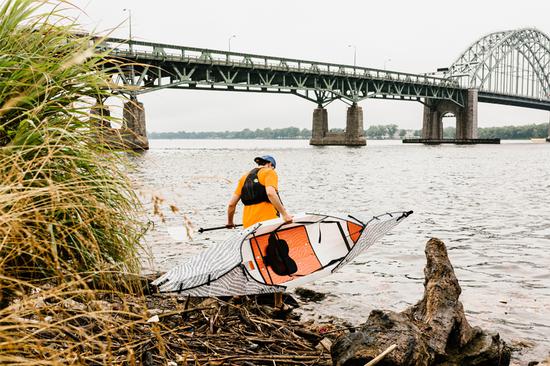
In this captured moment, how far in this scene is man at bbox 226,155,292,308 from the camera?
7.53m

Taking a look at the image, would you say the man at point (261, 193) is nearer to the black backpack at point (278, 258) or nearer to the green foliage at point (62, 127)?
the black backpack at point (278, 258)

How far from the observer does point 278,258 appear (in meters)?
7.64

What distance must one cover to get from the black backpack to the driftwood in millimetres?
2512

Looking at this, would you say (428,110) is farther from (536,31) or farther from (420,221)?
(420,221)

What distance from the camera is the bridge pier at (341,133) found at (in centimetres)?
9312

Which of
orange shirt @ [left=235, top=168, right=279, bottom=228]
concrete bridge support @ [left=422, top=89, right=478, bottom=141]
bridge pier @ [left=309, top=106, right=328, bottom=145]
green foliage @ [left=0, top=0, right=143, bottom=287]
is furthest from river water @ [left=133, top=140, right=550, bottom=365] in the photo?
concrete bridge support @ [left=422, top=89, right=478, bottom=141]

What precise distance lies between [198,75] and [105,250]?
6557 cm

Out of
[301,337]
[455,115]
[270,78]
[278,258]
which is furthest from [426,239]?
[455,115]

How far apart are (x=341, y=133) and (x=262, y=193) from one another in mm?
92304

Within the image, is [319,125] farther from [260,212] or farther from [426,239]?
[260,212]

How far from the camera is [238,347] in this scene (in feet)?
16.2

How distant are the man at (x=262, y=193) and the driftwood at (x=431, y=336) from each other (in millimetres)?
2585

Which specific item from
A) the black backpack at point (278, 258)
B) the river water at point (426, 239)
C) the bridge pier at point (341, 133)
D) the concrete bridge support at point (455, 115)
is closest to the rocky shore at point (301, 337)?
the river water at point (426, 239)

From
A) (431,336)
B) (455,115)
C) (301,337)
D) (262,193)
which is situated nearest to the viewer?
(431,336)
